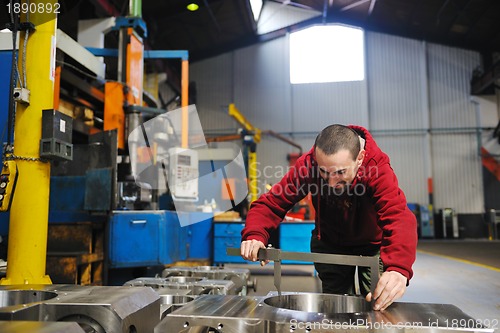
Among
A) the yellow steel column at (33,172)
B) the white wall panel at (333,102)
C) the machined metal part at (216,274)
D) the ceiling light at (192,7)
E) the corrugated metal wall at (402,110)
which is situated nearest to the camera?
the yellow steel column at (33,172)

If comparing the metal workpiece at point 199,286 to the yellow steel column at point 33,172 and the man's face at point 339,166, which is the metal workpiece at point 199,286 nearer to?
the yellow steel column at point 33,172

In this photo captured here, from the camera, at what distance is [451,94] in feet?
36.5

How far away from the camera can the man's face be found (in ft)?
4.35

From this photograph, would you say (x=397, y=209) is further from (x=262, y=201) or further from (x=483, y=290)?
(x=483, y=290)

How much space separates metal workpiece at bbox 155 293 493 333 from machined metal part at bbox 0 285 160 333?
0.17m

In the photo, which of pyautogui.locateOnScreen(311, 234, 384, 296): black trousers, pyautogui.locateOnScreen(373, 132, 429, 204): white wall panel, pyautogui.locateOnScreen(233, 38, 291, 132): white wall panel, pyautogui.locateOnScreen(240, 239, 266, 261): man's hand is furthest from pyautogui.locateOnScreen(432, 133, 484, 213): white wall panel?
pyautogui.locateOnScreen(240, 239, 266, 261): man's hand

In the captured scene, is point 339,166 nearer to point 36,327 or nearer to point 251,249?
point 251,249

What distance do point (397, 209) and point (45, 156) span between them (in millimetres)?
1749

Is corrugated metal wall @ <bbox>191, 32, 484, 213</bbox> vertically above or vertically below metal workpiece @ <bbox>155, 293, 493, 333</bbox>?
above

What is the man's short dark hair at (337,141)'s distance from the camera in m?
1.33

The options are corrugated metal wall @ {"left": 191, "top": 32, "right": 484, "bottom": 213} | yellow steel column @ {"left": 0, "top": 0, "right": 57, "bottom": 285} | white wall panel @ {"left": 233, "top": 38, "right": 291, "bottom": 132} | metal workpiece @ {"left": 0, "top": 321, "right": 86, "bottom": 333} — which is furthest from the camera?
white wall panel @ {"left": 233, "top": 38, "right": 291, "bottom": 132}

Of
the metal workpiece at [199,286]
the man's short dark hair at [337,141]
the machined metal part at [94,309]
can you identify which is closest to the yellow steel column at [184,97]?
the metal workpiece at [199,286]

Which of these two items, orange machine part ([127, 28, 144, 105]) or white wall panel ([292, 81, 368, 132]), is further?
white wall panel ([292, 81, 368, 132])

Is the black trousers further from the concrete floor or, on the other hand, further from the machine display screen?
the machine display screen
